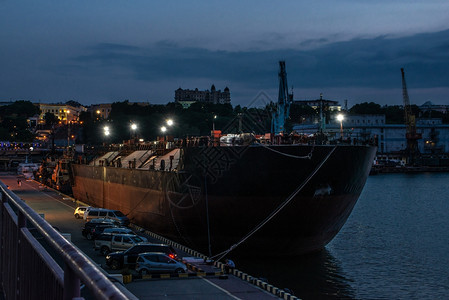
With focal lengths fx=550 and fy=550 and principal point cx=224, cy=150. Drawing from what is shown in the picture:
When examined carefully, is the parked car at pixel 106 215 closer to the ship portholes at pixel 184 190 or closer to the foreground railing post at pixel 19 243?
the ship portholes at pixel 184 190

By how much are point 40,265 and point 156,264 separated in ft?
46.8

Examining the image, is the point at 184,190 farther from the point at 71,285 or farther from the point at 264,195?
the point at 71,285

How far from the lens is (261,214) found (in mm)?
22312

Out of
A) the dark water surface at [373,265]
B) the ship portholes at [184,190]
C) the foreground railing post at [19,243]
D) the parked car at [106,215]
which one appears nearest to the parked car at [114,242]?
the ship portholes at [184,190]

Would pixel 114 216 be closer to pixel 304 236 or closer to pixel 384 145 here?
pixel 304 236

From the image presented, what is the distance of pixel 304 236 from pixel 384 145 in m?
141

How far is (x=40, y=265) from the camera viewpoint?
365 centimetres

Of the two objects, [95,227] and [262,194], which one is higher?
[262,194]

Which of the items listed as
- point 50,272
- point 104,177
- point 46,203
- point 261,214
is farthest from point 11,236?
point 46,203

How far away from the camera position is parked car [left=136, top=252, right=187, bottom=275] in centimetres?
1745

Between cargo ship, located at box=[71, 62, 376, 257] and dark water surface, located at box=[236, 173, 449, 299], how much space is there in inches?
40.3

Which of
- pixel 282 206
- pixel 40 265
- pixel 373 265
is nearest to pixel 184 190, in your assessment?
pixel 282 206

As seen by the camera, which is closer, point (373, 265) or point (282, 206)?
point (282, 206)

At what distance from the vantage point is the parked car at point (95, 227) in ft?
81.9
